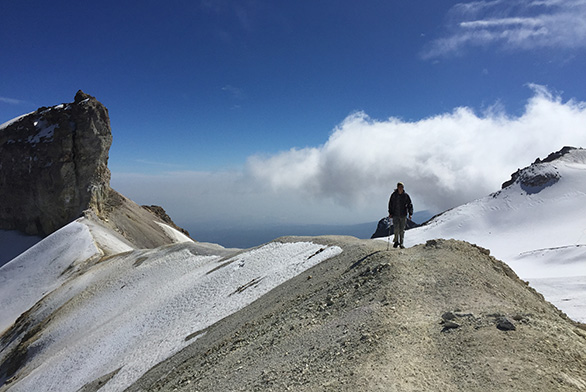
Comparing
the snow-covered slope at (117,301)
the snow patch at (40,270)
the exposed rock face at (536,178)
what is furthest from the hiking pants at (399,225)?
the exposed rock face at (536,178)

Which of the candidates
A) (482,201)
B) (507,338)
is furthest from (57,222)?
(482,201)

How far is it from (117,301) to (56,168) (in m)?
41.6

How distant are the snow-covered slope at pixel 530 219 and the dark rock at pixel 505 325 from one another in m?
51.0

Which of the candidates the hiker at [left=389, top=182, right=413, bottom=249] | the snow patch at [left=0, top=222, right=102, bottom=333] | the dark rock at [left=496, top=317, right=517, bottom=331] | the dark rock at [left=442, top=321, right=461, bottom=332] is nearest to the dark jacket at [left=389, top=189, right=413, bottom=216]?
the hiker at [left=389, top=182, right=413, bottom=249]

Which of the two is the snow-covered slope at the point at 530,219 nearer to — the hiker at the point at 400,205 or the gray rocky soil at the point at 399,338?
the hiker at the point at 400,205

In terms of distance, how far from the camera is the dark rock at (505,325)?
738cm

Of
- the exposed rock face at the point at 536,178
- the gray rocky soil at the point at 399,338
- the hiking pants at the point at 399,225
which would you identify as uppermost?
the exposed rock face at the point at 536,178

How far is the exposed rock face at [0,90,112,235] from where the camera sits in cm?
6131

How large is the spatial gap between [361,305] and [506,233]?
83.3m

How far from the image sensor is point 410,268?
38.3 ft

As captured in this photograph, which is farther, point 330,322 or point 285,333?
point 285,333

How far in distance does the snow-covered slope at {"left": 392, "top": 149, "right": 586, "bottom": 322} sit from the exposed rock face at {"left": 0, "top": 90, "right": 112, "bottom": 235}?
5944 cm

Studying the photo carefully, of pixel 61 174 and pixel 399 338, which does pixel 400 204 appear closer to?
pixel 399 338

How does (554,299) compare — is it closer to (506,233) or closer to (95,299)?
(95,299)
